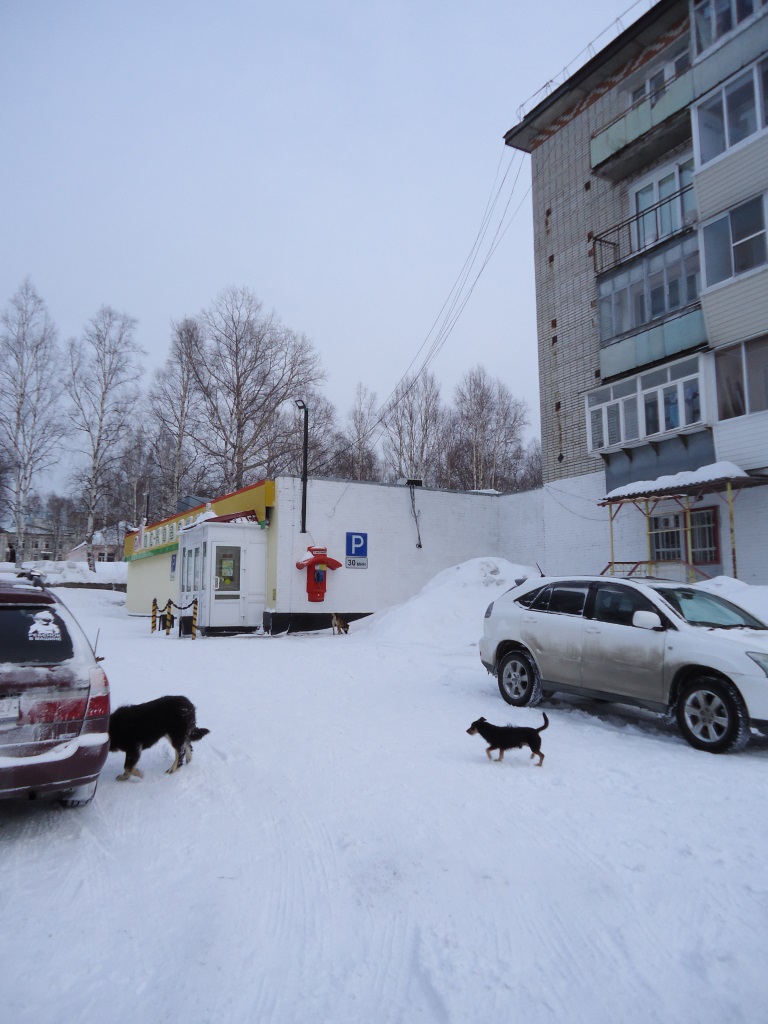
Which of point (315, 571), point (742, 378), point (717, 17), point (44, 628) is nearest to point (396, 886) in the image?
point (44, 628)

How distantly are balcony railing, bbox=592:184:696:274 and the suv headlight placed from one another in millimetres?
13982

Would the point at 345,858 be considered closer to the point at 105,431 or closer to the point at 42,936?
the point at 42,936

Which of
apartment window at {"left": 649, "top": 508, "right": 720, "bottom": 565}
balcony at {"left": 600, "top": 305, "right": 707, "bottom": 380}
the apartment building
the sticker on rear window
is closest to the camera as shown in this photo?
the sticker on rear window

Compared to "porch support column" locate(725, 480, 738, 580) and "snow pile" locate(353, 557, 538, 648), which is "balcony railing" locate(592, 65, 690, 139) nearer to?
"porch support column" locate(725, 480, 738, 580)

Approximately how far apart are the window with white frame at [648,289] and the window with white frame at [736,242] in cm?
79

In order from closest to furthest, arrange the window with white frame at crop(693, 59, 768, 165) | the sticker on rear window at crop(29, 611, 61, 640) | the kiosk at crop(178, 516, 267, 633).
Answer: the sticker on rear window at crop(29, 611, 61, 640)
the window with white frame at crop(693, 59, 768, 165)
the kiosk at crop(178, 516, 267, 633)

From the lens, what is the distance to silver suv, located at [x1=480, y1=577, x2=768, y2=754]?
6109 millimetres

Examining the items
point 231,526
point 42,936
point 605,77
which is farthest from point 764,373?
point 42,936

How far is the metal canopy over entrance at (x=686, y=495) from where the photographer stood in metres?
14.6

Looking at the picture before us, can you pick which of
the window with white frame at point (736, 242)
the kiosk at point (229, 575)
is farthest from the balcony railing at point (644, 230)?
the kiosk at point (229, 575)

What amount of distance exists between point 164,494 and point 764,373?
46337 mm

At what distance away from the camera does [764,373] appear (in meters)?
14.9

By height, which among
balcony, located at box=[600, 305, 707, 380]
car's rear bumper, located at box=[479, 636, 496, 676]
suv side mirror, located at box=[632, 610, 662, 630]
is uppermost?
balcony, located at box=[600, 305, 707, 380]

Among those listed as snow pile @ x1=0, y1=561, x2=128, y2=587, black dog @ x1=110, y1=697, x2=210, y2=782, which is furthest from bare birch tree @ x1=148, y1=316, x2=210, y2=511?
black dog @ x1=110, y1=697, x2=210, y2=782
